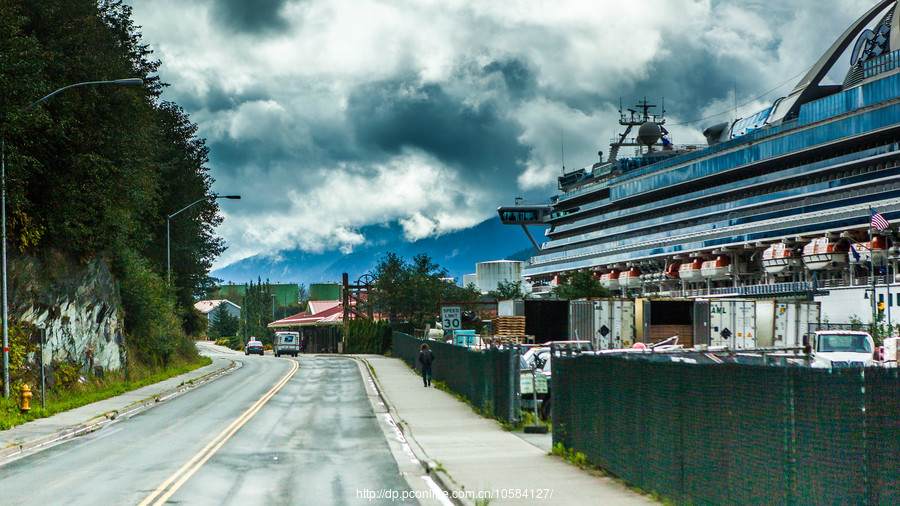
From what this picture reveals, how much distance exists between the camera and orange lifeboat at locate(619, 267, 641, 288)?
115062 millimetres

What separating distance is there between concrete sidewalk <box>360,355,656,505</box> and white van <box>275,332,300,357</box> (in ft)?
191

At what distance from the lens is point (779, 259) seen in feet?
286

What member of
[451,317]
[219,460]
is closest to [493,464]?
[219,460]

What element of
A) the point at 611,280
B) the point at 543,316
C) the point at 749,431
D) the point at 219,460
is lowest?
the point at 219,460

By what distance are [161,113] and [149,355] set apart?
52.4 feet

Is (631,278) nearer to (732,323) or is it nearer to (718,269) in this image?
(718,269)

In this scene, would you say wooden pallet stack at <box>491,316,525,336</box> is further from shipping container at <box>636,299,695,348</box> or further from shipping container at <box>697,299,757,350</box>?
shipping container at <box>697,299,757,350</box>

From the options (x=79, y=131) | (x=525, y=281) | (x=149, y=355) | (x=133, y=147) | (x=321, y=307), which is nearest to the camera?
(x=79, y=131)

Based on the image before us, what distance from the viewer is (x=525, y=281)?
152m

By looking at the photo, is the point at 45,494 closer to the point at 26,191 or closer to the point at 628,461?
the point at 628,461

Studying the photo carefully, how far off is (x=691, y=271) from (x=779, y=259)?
1545cm

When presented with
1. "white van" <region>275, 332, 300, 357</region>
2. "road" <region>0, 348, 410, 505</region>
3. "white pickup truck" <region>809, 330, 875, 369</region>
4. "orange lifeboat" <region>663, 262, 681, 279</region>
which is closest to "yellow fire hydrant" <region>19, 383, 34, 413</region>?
"road" <region>0, 348, 410, 505</region>

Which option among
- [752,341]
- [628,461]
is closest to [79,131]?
[628,461]

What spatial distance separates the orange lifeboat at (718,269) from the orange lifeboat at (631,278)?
53.1 feet
